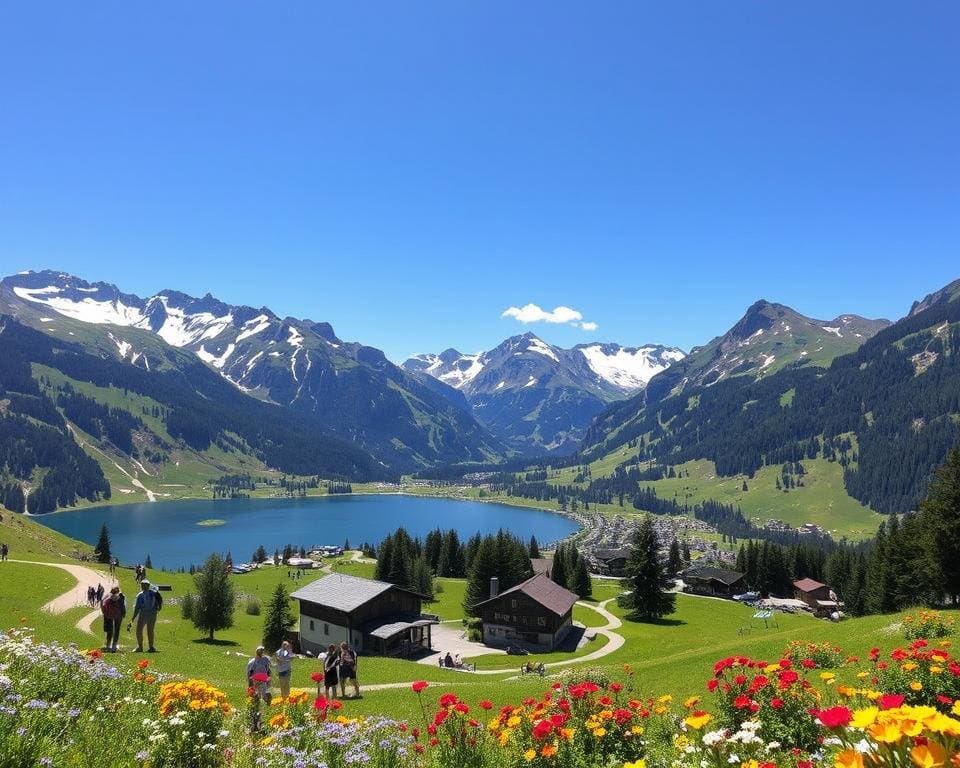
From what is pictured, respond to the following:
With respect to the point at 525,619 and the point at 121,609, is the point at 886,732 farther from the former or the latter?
the point at 525,619

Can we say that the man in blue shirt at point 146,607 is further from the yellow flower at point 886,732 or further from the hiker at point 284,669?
the yellow flower at point 886,732

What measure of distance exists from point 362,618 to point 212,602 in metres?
14.7

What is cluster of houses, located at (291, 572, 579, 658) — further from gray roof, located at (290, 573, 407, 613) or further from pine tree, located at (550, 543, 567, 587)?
pine tree, located at (550, 543, 567, 587)

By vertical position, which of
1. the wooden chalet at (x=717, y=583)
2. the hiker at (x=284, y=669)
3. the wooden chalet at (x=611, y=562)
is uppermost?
the hiker at (x=284, y=669)

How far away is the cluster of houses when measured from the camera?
59.8m

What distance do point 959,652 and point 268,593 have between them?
9575 centimetres

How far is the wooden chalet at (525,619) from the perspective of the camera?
227 feet

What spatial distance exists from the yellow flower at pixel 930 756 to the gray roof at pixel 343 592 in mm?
61331

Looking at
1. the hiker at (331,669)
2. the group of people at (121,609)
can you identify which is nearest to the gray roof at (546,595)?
the group of people at (121,609)

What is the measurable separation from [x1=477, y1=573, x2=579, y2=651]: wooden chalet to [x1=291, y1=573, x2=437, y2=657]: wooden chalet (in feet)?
29.7

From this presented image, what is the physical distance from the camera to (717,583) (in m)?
130

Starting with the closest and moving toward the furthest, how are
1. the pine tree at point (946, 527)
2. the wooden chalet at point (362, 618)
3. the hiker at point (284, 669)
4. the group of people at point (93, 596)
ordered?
the hiker at point (284, 669) → the pine tree at point (946, 527) → the group of people at point (93, 596) → the wooden chalet at point (362, 618)

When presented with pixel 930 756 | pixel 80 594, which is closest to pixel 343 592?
pixel 80 594

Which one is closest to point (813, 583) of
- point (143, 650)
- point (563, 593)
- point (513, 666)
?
point (563, 593)
